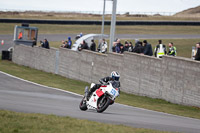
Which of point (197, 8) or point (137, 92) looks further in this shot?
point (197, 8)

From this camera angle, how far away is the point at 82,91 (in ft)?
76.0

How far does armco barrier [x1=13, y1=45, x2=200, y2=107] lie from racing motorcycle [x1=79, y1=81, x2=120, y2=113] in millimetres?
6258

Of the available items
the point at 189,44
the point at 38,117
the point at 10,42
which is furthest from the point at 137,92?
the point at 10,42

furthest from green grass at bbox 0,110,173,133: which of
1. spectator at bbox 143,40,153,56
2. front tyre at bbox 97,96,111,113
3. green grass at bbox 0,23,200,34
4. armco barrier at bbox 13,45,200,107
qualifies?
green grass at bbox 0,23,200,34

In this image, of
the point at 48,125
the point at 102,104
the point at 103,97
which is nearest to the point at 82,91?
the point at 102,104

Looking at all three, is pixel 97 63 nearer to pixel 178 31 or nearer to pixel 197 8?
pixel 178 31

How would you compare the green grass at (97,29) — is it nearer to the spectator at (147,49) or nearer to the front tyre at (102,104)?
the spectator at (147,49)

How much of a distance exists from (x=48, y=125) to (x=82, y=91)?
12831 millimetres

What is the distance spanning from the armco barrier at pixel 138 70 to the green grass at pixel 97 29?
81.4 ft

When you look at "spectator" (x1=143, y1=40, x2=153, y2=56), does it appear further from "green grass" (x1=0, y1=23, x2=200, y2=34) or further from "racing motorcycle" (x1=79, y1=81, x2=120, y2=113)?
"green grass" (x1=0, y1=23, x2=200, y2=34)

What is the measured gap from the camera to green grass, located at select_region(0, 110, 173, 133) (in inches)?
385

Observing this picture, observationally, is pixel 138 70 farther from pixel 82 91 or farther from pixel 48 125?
pixel 48 125

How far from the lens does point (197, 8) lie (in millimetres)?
101562

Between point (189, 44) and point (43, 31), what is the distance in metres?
20.3
